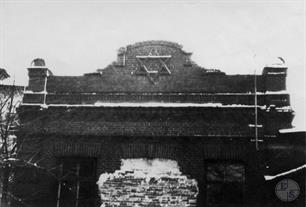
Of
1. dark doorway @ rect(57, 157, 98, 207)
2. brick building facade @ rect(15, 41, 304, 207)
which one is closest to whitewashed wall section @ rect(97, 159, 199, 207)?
brick building facade @ rect(15, 41, 304, 207)

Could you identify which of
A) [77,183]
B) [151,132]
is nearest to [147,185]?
[151,132]

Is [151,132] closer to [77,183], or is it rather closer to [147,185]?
[147,185]

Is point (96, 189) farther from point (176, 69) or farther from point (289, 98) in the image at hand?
point (289, 98)

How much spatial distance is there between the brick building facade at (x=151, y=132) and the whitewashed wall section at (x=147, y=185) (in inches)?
1.0

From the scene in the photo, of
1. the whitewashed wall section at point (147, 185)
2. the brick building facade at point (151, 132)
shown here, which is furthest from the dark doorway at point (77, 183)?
the whitewashed wall section at point (147, 185)

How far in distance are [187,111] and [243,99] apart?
4.83ft

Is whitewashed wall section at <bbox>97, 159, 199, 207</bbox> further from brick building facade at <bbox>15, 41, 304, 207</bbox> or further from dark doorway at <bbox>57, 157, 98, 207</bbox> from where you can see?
dark doorway at <bbox>57, 157, 98, 207</bbox>

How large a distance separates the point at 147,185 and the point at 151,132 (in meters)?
1.33

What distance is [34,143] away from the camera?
10258 millimetres

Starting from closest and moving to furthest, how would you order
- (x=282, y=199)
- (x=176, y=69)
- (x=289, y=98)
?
(x=282, y=199)
(x=289, y=98)
(x=176, y=69)

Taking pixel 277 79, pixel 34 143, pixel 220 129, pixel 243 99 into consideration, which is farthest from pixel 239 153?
pixel 34 143

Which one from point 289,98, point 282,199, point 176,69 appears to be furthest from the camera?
point 176,69

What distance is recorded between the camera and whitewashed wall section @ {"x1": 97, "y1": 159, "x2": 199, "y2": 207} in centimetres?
951

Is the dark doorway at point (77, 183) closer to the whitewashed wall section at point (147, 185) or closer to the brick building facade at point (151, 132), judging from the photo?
the brick building facade at point (151, 132)
